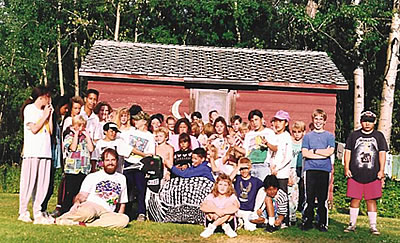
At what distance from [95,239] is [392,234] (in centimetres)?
476

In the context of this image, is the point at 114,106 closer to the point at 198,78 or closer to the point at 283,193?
the point at 198,78

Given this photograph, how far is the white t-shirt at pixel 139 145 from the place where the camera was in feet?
34.5

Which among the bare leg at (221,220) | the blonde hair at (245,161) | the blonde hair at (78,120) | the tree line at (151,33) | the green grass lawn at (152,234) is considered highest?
the tree line at (151,33)

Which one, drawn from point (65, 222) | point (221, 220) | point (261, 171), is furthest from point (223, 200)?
point (65, 222)

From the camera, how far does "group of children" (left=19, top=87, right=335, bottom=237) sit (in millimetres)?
9578

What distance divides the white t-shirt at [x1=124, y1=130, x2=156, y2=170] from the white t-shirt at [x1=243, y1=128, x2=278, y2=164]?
60.4 inches

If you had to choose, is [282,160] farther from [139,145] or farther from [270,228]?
[139,145]

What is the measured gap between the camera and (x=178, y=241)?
28.3ft

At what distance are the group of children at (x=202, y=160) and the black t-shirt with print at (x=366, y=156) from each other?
38cm

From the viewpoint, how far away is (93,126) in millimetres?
10367

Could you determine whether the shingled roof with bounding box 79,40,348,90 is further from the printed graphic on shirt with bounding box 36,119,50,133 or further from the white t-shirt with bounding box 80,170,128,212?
the white t-shirt with bounding box 80,170,128,212

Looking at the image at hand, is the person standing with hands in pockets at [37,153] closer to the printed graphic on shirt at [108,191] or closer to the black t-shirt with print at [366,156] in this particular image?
the printed graphic on shirt at [108,191]

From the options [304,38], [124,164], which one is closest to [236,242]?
[124,164]

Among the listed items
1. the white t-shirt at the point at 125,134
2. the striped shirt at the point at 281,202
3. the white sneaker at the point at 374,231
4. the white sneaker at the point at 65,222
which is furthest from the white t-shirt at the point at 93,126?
the white sneaker at the point at 374,231
